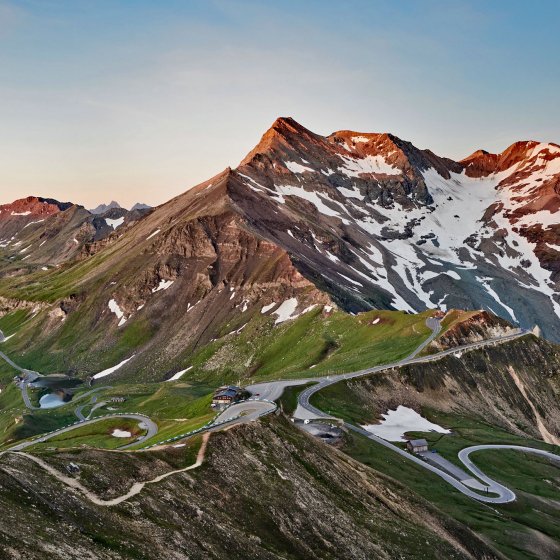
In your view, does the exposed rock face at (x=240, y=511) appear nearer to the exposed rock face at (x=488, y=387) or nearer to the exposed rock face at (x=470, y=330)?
the exposed rock face at (x=488, y=387)

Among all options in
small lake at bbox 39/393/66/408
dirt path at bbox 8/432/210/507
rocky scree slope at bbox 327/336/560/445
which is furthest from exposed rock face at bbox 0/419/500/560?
small lake at bbox 39/393/66/408

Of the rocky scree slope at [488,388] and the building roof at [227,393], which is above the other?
the building roof at [227,393]

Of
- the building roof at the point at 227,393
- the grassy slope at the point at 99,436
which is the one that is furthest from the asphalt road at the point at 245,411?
the grassy slope at the point at 99,436

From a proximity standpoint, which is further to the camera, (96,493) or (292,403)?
(292,403)

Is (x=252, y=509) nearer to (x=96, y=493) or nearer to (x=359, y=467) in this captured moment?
(x=96, y=493)

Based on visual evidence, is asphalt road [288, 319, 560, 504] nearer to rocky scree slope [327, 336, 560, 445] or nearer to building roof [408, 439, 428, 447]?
building roof [408, 439, 428, 447]

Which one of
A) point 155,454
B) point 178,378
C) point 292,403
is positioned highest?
point 155,454

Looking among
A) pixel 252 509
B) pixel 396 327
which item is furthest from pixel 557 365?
pixel 252 509

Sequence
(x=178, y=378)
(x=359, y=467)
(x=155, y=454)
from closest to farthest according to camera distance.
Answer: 1. (x=155, y=454)
2. (x=359, y=467)
3. (x=178, y=378)
